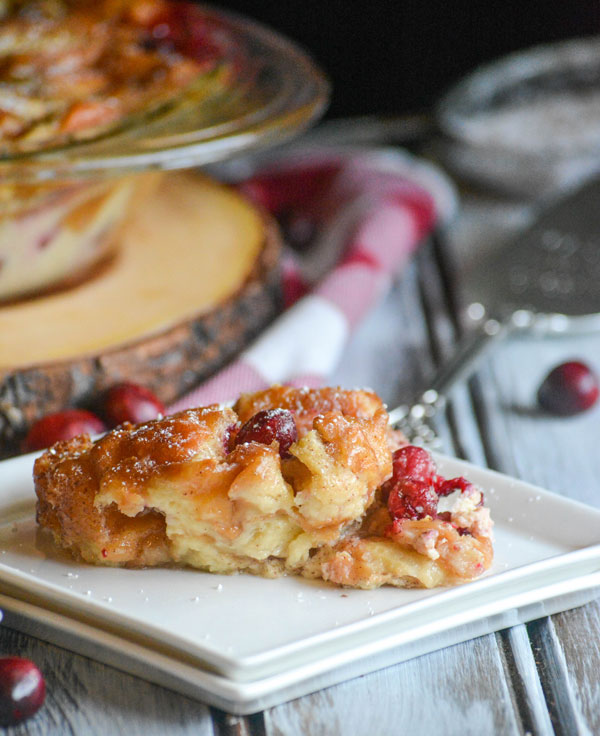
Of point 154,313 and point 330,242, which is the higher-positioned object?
point 154,313

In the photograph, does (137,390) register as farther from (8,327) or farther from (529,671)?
(529,671)

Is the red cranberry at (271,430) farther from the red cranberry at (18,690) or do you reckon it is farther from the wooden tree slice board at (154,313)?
the wooden tree slice board at (154,313)

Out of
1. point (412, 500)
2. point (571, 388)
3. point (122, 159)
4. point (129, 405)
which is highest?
point (122, 159)

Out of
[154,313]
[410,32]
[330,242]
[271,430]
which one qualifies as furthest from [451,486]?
[410,32]

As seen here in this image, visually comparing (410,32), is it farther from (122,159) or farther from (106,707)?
(106,707)

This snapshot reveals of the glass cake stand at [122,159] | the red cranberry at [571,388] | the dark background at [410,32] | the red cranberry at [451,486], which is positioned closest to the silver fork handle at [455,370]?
the red cranberry at [571,388]

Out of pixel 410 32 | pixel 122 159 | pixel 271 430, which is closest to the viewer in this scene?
pixel 271 430

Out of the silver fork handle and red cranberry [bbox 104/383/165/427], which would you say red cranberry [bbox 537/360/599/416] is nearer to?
the silver fork handle

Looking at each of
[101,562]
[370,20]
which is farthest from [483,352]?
[370,20]
